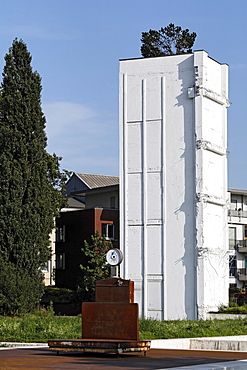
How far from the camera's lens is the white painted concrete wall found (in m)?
39.1

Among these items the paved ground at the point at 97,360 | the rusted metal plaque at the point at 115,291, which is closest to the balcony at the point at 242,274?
the paved ground at the point at 97,360

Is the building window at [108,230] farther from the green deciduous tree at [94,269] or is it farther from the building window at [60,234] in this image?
the green deciduous tree at [94,269]

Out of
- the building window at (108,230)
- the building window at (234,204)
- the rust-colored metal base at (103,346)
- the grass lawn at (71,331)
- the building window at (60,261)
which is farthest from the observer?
the building window at (234,204)

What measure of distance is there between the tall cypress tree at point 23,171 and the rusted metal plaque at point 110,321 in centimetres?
2097

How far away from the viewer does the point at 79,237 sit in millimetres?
52656

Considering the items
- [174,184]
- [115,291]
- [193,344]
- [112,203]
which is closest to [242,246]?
[112,203]

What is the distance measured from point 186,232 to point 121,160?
575 cm

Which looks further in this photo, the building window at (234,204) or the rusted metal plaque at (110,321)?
the building window at (234,204)

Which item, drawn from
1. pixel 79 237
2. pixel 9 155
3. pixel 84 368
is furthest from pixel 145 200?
pixel 84 368

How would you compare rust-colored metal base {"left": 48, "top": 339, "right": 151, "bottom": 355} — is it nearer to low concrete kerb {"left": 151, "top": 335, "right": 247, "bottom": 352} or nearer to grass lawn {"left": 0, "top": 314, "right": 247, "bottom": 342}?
low concrete kerb {"left": 151, "top": 335, "right": 247, "bottom": 352}

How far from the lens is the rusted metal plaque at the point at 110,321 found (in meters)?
17.0

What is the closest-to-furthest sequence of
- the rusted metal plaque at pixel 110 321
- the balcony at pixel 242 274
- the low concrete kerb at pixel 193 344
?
1. the rusted metal plaque at pixel 110 321
2. the low concrete kerb at pixel 193 344
3. the balcony at pixel 242 274

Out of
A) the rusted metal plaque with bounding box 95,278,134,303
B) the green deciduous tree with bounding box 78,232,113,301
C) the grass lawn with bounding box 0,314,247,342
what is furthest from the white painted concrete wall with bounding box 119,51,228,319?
the rusted metal plaque with bounding box 95,278,134,303

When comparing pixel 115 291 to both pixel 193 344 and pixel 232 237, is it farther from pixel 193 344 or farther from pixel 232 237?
pixel 232 237
